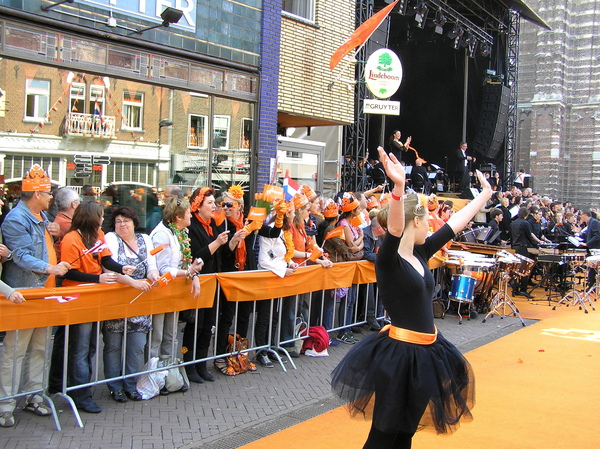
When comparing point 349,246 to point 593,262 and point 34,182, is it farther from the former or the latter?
point 593,262

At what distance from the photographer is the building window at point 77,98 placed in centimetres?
873

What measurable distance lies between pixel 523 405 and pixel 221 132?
23.0ft

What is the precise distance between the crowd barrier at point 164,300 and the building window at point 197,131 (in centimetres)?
401

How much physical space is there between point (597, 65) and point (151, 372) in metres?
33.4

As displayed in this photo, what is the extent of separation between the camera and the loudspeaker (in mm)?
24406

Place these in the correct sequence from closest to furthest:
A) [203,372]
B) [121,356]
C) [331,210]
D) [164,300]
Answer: [121,356], [164,300], [203,372], [331,210]

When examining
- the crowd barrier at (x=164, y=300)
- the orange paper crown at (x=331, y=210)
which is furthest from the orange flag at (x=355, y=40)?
the crowd barrier at (x=164, y=300)

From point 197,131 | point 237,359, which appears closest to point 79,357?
point 237,359

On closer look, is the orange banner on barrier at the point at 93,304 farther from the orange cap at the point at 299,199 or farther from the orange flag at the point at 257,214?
the orange cap at the point at 299,199

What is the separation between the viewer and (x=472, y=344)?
8805 mm

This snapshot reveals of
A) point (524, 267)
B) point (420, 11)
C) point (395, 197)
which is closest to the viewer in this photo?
point (395, 197)

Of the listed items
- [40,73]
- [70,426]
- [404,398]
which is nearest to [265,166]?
[40,73]

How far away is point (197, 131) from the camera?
1070cm

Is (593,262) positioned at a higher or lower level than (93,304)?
lower
